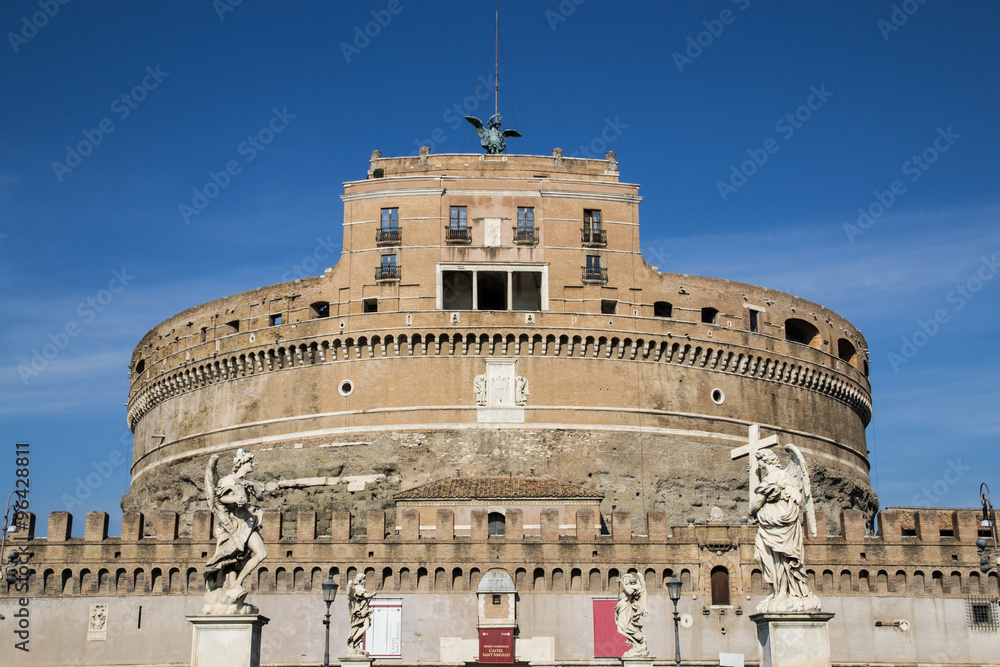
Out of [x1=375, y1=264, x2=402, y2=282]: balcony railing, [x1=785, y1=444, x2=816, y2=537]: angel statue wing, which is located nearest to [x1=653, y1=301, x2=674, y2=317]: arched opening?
[x1=375, y1=264, x2=402, y2=282]: balcony railing

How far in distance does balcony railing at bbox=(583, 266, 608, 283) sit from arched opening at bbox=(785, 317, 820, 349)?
9829 mm

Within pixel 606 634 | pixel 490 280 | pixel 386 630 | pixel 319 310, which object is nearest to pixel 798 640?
pixel 606 634

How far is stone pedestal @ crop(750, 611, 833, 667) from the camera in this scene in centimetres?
1452

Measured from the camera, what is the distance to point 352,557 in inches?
1594

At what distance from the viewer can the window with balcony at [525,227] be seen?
166ft

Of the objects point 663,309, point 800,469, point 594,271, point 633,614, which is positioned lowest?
point 633,614

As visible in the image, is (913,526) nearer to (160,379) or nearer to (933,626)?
(933,626)

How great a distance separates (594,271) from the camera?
166 ft

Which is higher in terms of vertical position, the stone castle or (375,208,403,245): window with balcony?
(375,208,403,245): window with balcony

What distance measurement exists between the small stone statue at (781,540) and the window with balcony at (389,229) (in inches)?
1435

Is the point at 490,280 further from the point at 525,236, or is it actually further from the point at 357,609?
the point at 357,609

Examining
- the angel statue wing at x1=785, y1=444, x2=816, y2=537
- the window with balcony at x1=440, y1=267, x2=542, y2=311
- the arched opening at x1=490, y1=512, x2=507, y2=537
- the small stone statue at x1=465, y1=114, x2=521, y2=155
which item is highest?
the small stone statue at x1=465, y1=114, x2=521, y2=155

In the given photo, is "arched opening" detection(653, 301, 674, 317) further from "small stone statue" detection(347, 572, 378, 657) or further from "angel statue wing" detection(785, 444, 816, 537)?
→ "angel statue wing" detection(785, 444, 816, 537)

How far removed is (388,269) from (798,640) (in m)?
37.2
